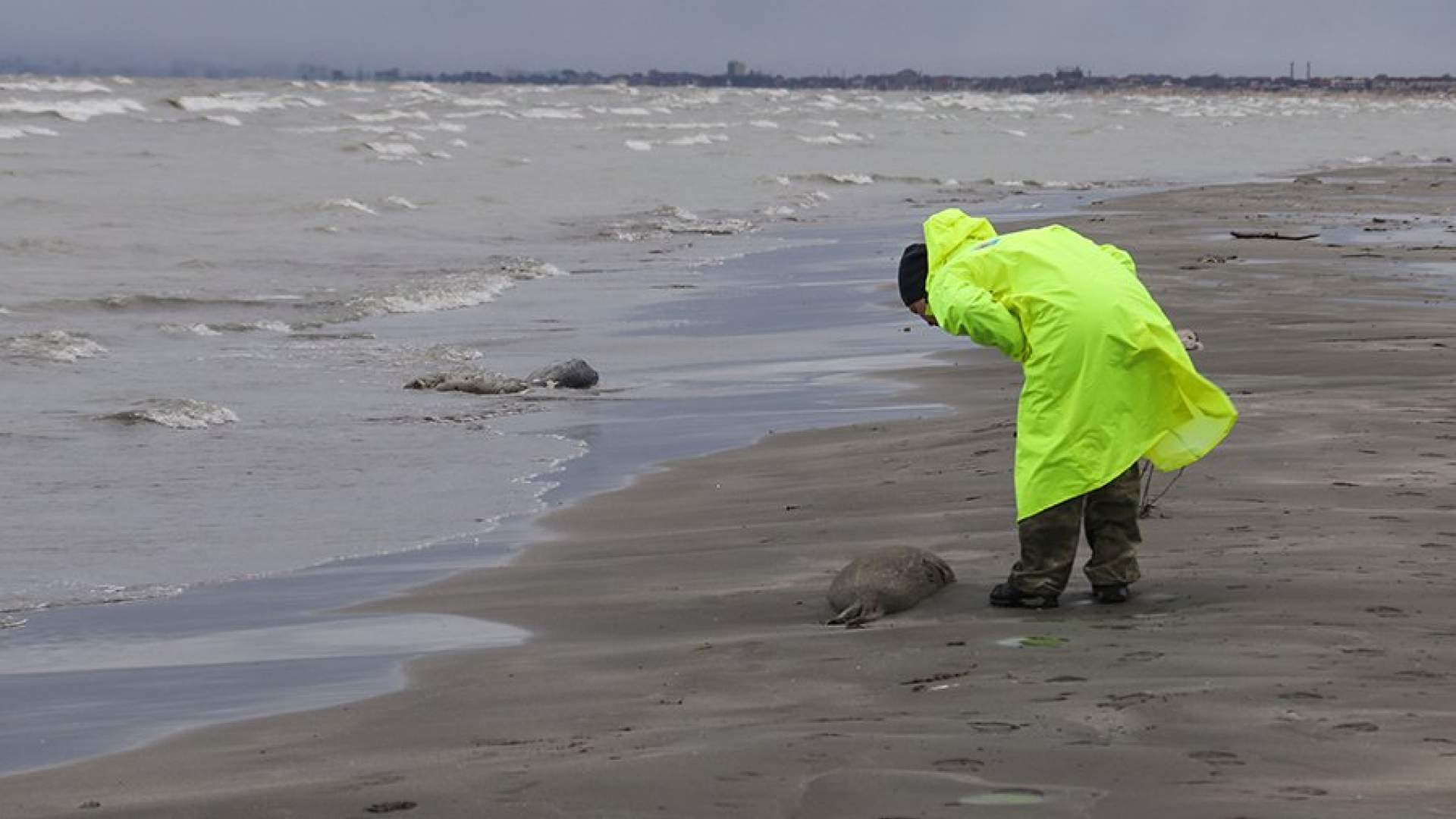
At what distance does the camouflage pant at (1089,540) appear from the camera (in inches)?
245

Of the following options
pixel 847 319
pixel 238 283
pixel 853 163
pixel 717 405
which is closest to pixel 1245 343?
pixel 717 405

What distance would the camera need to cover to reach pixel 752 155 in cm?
5312

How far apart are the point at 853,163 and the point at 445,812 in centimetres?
4592

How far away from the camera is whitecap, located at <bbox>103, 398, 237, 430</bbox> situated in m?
11.6

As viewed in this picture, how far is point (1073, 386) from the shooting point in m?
6.15

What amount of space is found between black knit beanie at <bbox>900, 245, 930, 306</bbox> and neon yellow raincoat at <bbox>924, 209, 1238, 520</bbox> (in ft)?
0.28

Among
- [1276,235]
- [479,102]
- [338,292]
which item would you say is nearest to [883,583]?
[338,292]

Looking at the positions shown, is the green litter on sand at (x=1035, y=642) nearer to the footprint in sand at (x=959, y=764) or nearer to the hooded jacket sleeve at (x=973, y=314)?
the hooded jacket sleeve at (x=973, y=314)

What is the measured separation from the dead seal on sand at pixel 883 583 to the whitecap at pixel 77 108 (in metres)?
63.1

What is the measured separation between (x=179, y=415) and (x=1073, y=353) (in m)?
6.78

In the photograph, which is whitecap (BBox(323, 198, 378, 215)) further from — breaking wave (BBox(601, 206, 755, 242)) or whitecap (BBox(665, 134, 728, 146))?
whitecap (BBox(665, 134, 728, 146))

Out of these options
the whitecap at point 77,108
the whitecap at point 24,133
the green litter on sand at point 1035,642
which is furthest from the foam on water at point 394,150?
the green litter on sand at point 1035,642

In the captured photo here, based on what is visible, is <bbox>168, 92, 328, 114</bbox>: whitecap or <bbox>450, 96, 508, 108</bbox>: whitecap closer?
<bbox>168, 92, 328, 114</bbox>: whitecap

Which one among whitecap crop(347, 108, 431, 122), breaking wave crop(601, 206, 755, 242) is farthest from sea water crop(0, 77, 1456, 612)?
whitecap crop(347, 108, 431, 122)
